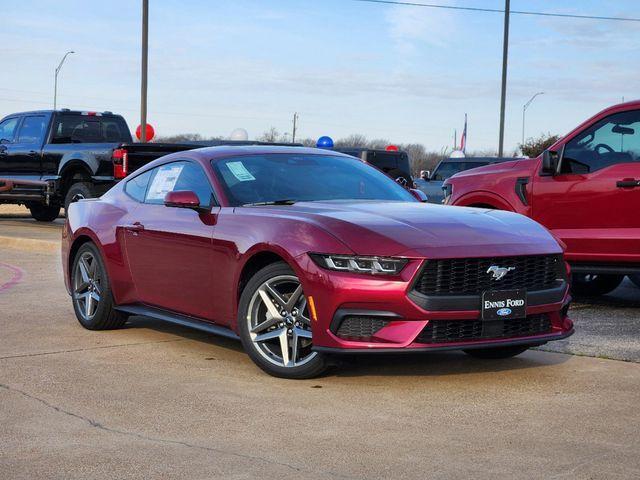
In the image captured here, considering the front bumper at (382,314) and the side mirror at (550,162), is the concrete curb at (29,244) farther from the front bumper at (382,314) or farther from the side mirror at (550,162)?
the front bumper at (382,314)

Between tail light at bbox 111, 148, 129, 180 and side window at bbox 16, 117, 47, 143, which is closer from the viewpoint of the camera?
tail light at bbox 111, 148, 129, 180

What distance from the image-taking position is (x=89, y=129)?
851 inches

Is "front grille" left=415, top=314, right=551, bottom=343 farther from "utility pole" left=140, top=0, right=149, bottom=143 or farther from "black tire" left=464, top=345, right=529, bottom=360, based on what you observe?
"utility pole" left=140, top=0, right=149, bottom=143

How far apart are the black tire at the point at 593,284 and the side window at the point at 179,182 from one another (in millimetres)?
5074

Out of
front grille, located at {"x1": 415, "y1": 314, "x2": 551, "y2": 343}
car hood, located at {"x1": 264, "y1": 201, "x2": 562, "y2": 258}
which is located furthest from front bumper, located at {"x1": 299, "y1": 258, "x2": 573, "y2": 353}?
car hood, located at {"x1": 264, "y1": 201, "x2": 562, "y2": 258}

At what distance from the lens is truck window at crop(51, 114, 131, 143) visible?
21.5 m

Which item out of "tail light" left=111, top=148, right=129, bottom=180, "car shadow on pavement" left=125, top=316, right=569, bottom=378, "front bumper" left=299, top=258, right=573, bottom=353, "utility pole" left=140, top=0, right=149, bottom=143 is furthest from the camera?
"utility pole" left=140, top=0, right=149, bottom=143

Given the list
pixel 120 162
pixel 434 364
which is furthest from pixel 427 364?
pixel 120 162

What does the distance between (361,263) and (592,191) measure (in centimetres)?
444

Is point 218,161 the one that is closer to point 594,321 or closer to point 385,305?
point 385,305

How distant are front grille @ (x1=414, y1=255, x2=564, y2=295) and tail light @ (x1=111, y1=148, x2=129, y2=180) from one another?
12.1 meters

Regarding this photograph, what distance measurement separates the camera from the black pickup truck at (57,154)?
20094 millimetres

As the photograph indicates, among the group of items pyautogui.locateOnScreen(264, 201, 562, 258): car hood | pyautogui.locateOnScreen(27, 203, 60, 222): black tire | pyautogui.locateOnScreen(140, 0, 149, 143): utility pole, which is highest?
pyautogui.locateOnScreen(140, 0, 149, 143): utility pole

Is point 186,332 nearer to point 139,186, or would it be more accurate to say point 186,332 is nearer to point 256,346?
point 139,186
